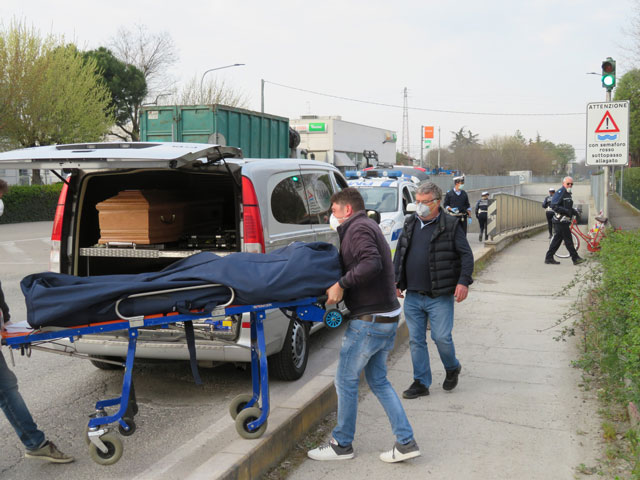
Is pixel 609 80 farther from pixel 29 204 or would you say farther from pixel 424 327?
pixel 29 204

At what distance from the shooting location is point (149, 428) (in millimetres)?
5172

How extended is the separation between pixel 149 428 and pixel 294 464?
135 cm

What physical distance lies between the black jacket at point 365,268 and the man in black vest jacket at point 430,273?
3.96 feet

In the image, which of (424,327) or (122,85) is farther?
(122,85)

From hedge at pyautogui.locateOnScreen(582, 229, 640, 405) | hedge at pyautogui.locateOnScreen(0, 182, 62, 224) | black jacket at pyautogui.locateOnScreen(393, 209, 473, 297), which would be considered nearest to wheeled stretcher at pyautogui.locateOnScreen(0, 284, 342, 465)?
black jacket at pyautogui.locateOnScreen(393, 209, 473, 297)

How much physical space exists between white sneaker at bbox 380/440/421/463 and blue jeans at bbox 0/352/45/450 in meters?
2.28

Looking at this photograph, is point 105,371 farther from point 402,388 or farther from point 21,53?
point 21,53

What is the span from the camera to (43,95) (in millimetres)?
29578

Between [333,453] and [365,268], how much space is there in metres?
1.28

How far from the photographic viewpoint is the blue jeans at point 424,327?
561cm

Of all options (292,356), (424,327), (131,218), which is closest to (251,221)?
(131,218)

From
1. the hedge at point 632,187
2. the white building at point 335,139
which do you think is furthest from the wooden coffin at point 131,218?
the white building at point 335,139

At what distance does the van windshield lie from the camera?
46.3ft

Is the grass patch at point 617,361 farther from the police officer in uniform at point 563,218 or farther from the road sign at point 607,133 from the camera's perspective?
the police officer in uniform at point 563,218
